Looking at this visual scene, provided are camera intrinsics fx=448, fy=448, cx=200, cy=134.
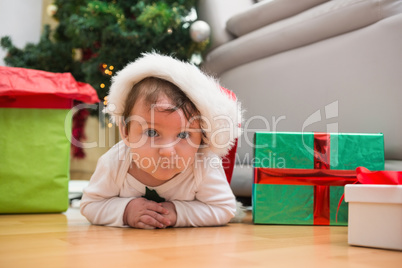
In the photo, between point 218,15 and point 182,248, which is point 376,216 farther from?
point 218,15

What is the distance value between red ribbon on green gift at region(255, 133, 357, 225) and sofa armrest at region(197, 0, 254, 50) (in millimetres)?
888

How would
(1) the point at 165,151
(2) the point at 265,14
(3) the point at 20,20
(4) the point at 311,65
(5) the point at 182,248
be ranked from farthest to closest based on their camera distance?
1. (3) the point at 20,20
2. (2) the point at 265,14
3. (4) the point at 311,65
4. (1) the point at 165,151
5. (5) the point at 182,248

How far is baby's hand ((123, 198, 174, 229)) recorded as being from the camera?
996mm

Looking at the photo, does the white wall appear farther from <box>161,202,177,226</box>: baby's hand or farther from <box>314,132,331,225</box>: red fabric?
<box>314,132,331,225</box>: red fabric

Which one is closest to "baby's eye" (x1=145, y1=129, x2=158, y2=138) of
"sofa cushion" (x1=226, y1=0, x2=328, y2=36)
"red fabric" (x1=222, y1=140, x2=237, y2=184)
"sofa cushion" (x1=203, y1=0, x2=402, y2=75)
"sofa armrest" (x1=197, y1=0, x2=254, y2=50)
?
"red fabric" (x1=222, y1=140, x2=237, y2=184)

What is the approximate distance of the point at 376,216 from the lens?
813 mm

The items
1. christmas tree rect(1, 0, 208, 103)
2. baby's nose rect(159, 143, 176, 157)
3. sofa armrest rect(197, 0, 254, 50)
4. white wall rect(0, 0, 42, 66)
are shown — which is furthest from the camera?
white wall rect(0, 0, 42, 66)

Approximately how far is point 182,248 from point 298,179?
0.47 metres

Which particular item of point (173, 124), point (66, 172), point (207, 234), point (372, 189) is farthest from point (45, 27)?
point (372, 189)

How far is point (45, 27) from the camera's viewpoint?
2100 millimetres

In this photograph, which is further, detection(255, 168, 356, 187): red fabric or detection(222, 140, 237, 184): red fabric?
detection(222, 140, 237, 184): red fabric

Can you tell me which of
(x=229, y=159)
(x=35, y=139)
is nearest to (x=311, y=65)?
(x=229, y=159)

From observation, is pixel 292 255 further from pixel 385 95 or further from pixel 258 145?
pixel 385 95

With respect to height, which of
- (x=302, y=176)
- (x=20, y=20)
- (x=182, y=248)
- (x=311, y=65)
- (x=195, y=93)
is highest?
(x=20, y=20)
